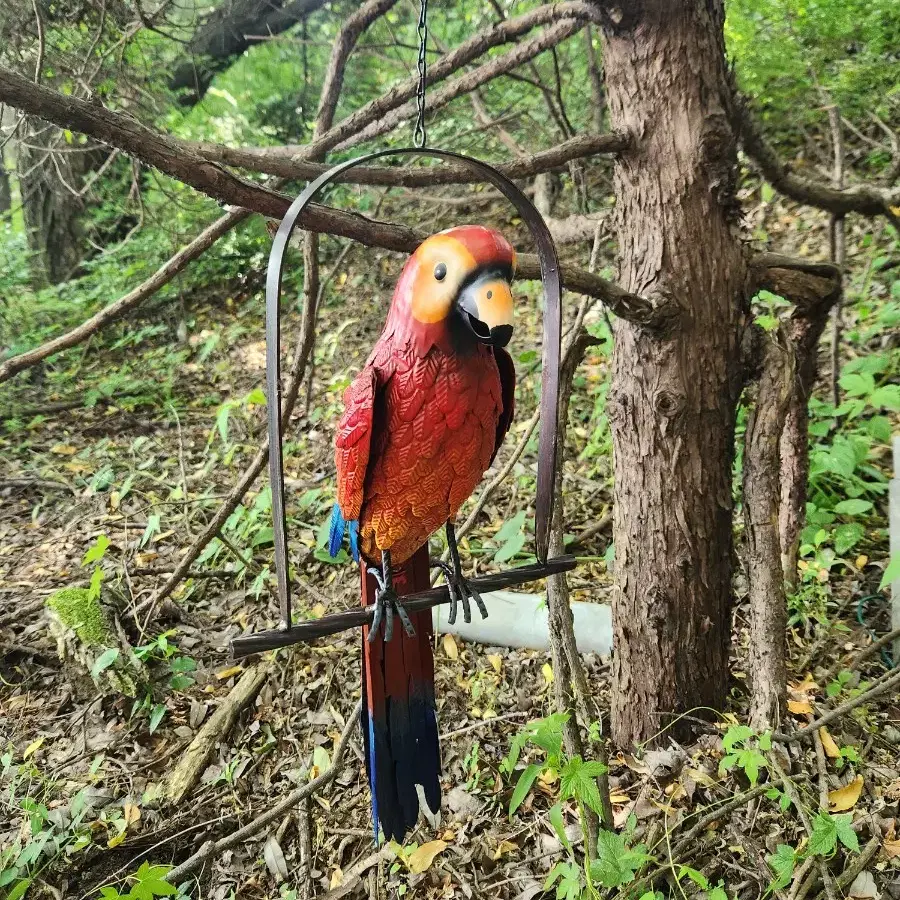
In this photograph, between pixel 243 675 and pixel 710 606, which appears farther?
pixel 243 675

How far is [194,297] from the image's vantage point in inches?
182

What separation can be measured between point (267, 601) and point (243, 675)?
314 millimetres

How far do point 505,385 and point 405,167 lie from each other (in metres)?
0.58

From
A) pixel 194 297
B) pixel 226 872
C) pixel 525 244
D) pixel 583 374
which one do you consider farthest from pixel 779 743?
pixel 194 297

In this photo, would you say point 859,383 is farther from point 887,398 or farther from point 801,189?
point 801,189

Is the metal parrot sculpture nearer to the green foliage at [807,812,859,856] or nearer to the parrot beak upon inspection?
the parrot beak

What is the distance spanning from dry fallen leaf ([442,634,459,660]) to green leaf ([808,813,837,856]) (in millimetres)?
1150

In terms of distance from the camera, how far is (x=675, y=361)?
1.53 metres

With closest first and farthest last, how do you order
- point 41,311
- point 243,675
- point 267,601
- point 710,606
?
1. point 710,606
2. point 243,675
3. point 267,601
4. point 41,311

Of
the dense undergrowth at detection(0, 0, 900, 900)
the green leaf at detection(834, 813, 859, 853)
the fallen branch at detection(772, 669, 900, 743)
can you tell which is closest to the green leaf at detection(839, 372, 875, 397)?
Answer: the dense undergrowth at detection(0, 0, 900, 900)

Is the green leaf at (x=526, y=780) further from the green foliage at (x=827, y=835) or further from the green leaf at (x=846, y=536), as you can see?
the green leaf at (x=846, y=536)

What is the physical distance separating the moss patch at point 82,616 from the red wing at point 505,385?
1.72m

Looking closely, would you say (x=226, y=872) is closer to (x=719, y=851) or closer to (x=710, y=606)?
(x=719, y=851)

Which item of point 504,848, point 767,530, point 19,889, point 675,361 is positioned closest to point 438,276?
point 675,361
